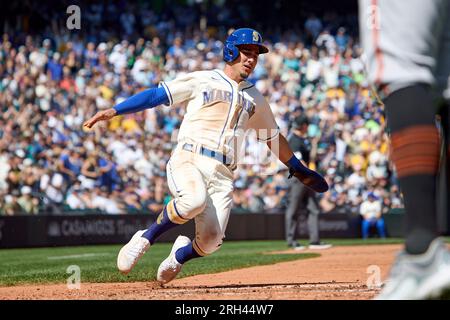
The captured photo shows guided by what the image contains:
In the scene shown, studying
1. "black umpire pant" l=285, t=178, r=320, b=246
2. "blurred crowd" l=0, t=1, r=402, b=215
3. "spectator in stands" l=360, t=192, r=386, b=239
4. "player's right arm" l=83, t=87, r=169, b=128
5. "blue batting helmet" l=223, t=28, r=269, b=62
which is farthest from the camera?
"spectator in stands" l=360, t=192, r=386, b=239

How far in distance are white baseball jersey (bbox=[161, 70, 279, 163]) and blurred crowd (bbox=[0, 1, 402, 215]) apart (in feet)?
25.7

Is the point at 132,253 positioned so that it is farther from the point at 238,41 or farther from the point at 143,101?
the point at 238,41

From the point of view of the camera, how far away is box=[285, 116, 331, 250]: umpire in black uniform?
1377 cm

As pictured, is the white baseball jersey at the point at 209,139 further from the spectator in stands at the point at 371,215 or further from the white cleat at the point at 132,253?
the spectator in stands at the point at 371,215

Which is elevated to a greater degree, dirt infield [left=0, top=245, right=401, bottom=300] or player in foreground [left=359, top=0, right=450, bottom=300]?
player in foreground [left=359, top=0, right=450, bottom=300]

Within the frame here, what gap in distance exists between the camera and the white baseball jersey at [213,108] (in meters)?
6.54

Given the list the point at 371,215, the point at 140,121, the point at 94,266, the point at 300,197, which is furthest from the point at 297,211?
the point at 140,121

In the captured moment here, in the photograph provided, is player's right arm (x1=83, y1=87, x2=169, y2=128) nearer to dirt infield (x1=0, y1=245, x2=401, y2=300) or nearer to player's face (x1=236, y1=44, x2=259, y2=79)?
player's face (x1=236, y1=44, x2=259, y2=79)

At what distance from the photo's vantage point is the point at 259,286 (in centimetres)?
649

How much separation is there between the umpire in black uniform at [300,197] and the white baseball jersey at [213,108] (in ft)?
23.0

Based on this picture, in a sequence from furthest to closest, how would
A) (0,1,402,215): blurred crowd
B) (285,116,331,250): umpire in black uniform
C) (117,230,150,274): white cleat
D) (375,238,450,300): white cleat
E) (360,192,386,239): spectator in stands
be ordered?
(360,192,386,239): spectator in stands < (0,1,402,215): blurred crowd < (285,116,331,250): umpire in black uniform < (117,230,150,274): white cleat < (375,238,450,300): white cleat

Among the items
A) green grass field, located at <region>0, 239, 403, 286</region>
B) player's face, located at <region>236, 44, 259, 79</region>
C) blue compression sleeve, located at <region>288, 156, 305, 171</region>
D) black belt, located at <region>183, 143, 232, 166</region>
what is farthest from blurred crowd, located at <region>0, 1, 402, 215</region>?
black belt, located at <region>183, 143, 232, 166</region>

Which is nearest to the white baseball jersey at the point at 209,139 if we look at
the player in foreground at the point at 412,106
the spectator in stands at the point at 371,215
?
the player in foreground at the point at 412,106
